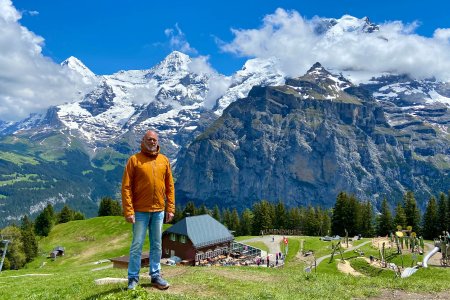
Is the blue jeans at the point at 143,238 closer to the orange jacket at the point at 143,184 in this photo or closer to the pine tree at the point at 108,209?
the orange jacket at the point at 143,184

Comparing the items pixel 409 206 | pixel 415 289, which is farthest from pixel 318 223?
pixel 415 289

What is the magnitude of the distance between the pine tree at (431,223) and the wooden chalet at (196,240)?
59.5 m

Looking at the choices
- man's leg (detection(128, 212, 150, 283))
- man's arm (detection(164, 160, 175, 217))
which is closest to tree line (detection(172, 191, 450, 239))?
man's arm (detection(164, 160, 175, 217))

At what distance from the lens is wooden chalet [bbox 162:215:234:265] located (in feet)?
258

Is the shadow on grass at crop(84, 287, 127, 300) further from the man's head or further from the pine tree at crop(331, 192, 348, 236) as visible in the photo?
the pine tree at crop(331, 192, 348, 236)

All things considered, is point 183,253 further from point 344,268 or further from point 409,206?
point 409,206

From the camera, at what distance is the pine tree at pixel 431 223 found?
360 feet

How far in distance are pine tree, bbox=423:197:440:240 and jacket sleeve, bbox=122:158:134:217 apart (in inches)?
4493

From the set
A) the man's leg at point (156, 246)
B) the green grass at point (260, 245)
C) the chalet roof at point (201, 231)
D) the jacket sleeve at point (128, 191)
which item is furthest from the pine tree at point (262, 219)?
the jacket sleeve at point (128, 191)

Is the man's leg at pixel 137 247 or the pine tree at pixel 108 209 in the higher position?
the man's leg at pixel 137 247

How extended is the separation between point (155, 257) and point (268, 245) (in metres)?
88.9

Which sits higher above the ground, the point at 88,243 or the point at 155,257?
the point at 155,257

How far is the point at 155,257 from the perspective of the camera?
14.8 meters

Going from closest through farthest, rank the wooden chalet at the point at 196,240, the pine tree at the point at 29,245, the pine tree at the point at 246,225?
the wooden chalet at the point at 196,240, the pine tree at the point at 29,245, the pine tree at the point at 246,225
